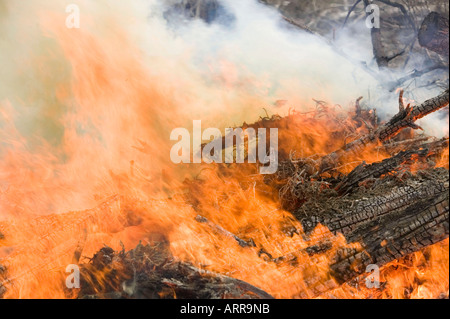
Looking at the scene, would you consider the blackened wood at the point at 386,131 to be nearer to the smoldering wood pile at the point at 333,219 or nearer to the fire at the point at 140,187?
the smoldering wood pile at the point at 333,219

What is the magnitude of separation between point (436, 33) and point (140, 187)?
386 centimetres

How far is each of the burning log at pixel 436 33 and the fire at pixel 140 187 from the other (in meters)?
1.33

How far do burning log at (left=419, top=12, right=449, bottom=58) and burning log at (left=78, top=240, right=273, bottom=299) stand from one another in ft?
11.4

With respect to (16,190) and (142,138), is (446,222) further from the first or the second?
(16,190)

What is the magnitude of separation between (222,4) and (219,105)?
165 centimetres

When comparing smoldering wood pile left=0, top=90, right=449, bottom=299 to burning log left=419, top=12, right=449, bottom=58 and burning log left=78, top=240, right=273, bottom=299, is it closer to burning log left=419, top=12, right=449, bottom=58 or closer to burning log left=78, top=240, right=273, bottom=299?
burning log left=78, top=240, right=273, bottom=299

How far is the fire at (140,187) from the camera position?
12.4 ft

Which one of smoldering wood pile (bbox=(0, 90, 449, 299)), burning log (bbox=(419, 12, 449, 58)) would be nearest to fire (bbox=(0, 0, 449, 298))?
smoldering wood pile (bbox=(0, 90, 449, 299))

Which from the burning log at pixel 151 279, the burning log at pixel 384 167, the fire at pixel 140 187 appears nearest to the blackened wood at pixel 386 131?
the fire at pixel 140 187

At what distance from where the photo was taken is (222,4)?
6602 mm

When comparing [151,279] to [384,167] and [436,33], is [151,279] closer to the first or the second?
[384,167]

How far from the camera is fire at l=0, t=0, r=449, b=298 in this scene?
3.79m

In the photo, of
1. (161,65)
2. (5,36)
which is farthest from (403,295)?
(5,36)
